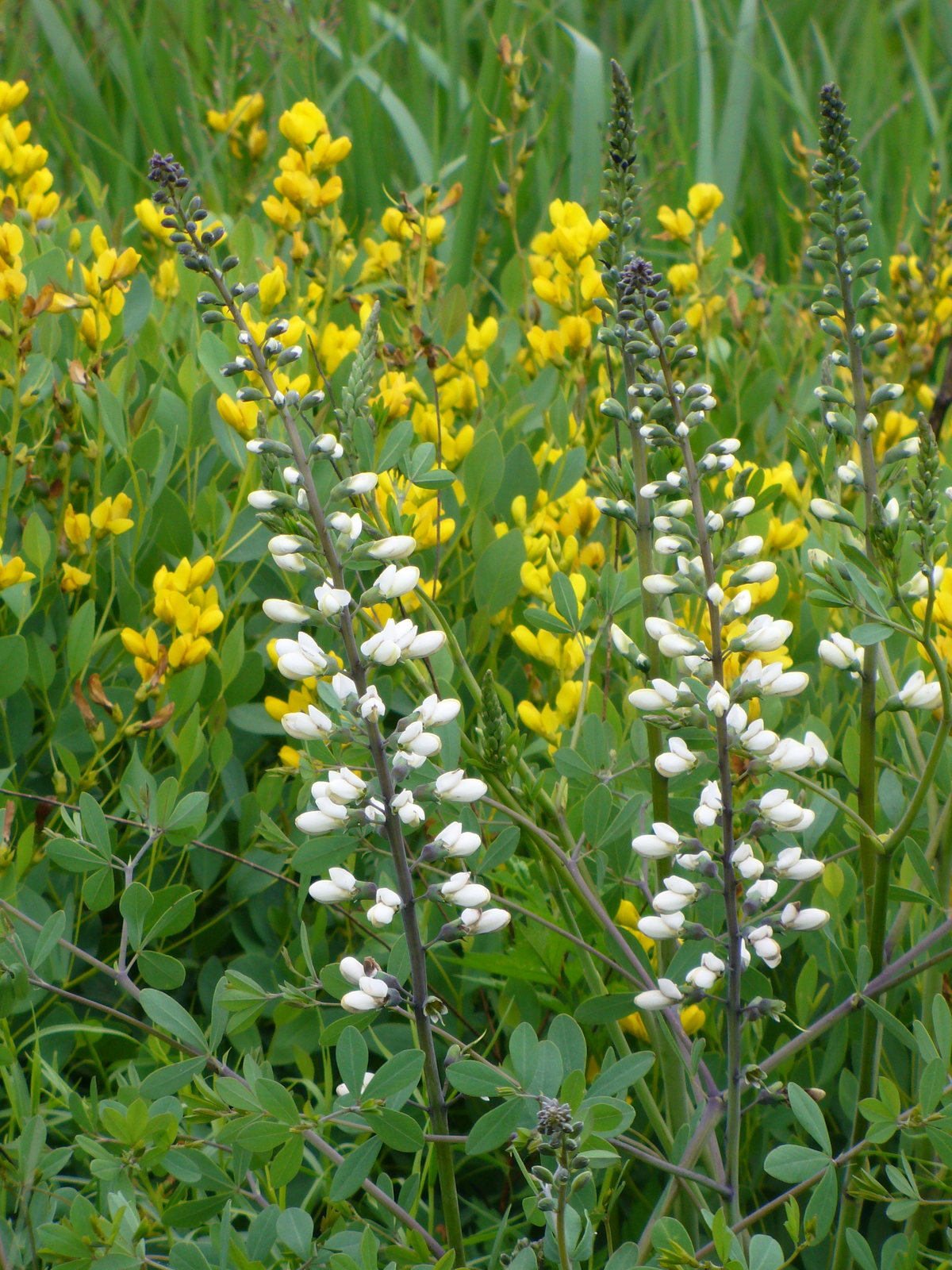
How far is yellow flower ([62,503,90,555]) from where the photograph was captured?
141 cm

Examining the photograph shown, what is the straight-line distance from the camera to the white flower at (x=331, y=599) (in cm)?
77

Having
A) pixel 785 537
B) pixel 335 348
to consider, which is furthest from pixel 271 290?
pixel 785 537

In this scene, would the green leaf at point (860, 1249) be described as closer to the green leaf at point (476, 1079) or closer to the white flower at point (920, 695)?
the green leaf at point (476, 1079)

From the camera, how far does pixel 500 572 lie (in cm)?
142

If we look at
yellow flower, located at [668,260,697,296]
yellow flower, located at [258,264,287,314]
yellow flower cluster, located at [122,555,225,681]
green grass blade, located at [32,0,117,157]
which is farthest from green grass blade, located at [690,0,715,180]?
yellow flower cluster, located at [122,555,225,681]

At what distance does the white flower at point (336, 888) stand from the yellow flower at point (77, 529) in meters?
0.74

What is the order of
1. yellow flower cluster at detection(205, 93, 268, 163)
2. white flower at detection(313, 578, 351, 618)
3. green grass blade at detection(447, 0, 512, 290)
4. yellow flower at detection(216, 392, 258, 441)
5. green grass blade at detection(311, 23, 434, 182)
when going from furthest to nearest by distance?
green grass blade at detection(311, 23, 434, 182)
green grass blade at detection(447, 0, 512, 290)
yellow flower cluster at detection(205, 93, 268, 163)
yellow flower at detection(216, 392, 258, 441)
white flower at detection(313, 578, 351, 618)

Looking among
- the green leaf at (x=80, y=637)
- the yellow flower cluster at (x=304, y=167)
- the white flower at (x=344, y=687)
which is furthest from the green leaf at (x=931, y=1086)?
the yellow flower cluster at (x=304, y=167)

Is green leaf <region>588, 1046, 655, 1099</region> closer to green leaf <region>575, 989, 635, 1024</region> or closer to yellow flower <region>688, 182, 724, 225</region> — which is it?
green leaf <region>575, 989, 635, 1024</region>

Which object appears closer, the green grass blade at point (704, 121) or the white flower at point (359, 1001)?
the white flower at point (359, 1001)

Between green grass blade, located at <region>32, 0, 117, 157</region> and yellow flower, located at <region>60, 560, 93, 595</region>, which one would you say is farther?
green grass blade, located at <region>32, 0, 117, 157</region>

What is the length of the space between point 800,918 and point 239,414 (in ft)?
2.90

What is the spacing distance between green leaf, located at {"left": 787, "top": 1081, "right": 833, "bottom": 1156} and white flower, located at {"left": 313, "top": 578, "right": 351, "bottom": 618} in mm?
476

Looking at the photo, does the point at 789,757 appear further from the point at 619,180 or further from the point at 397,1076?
the point at 619,180
